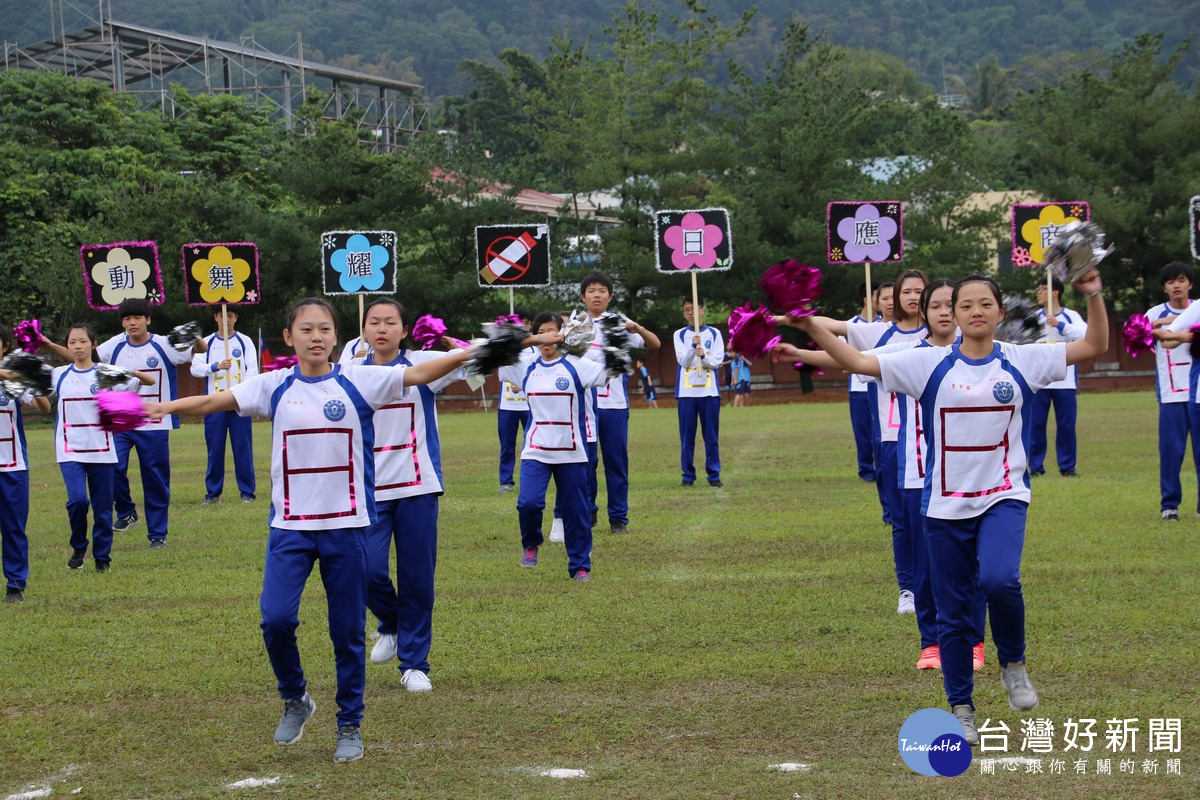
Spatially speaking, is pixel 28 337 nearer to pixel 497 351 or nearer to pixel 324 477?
pixel 324 477

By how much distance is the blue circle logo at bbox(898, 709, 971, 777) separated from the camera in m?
5.61

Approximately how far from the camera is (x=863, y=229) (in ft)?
63.7

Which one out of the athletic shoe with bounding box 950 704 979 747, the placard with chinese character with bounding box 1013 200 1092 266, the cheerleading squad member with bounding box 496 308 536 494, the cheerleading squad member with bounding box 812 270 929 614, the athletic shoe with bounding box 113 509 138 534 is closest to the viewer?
the athletic shoe with bounding box 950 704 979 747

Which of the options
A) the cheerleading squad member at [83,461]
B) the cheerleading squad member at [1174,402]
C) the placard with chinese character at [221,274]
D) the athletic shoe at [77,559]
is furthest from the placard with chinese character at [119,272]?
the cheerleading squad member at [1174,402]

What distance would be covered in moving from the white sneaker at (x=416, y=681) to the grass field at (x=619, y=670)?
0.10 metres

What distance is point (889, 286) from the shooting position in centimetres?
952

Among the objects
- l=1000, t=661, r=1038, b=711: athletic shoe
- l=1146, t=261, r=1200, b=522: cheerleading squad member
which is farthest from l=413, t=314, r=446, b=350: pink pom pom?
l=1146, t=261, r=1200, b=522: cheerleading squad member

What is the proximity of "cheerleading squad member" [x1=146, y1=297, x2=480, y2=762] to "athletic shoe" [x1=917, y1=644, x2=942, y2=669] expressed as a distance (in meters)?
2.91

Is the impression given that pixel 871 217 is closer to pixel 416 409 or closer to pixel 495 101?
pixel 416 409

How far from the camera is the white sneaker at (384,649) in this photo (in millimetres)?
7773

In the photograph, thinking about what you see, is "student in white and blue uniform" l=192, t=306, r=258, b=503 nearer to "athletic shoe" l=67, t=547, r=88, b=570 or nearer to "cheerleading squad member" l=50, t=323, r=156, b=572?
"cheerleading squad member" l=50, t=323, r=156, b=572

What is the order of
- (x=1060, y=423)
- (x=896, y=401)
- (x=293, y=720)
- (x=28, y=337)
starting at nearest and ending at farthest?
(x=293, y=720)
(x=896, y=401)
(x=28, y=337)
(x=1060, y=423)

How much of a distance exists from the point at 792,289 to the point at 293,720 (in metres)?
2.89

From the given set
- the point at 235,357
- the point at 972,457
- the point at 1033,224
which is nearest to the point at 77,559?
the point at 235,357
